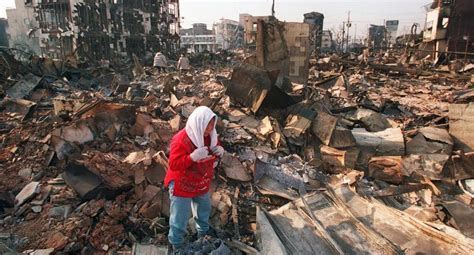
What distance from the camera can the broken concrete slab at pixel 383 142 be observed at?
18.1 ft

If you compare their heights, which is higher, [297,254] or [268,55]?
[268,55]

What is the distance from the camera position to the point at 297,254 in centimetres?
291

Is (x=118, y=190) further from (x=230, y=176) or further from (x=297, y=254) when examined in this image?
(x=297, y=254)

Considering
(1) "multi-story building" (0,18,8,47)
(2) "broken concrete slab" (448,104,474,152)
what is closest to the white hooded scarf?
(2) "broken concrete slab" (448,104,474,152)

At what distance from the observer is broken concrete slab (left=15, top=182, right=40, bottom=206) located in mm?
3855

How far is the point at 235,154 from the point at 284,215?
5.96 ft

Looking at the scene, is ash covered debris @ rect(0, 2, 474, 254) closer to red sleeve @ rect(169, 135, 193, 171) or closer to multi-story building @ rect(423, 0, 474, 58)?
red sleeve @ rect(169, 135, 193, 171)

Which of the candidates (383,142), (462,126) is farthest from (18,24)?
(462,126)

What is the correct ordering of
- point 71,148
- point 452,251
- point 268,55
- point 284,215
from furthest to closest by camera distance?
1. point 268,55
2. point 71,148
3. point 284,215
4. point 452,251

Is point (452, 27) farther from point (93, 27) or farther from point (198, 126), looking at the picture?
point (93, 27)

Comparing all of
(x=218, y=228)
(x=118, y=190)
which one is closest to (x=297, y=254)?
(x=218, y=228)

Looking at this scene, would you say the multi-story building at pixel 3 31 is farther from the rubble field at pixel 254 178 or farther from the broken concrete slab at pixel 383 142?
the broken concrete slab at pixel 383 142

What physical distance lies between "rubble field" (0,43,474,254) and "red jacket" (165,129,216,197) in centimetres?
56

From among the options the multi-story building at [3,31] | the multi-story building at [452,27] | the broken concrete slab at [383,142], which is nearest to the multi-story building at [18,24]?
the multi-story building at [3,31]
